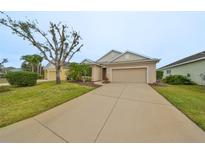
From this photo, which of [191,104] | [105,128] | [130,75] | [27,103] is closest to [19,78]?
[27,103]

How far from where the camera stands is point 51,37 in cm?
1363

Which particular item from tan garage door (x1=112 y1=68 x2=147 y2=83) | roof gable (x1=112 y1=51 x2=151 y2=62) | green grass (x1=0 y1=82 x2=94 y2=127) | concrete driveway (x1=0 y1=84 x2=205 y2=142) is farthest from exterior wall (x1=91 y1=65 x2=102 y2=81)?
concrete driveway (x1=0 y1=84 x2=205 y2=142)

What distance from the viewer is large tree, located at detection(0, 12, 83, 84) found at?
12.8 meters

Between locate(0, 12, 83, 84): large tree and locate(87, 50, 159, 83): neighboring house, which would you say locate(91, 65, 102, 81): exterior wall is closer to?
locate(87, 50, 159, 83): neighboring house

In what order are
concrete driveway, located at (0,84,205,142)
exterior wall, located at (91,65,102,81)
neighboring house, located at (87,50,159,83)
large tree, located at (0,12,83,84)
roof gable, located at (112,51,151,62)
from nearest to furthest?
concrete driveway, located at (0,84,205,142) → large tree, located at (0,12,83,84) → neighboring house, located at (87,50,159,83) → roof gable, located at (112,51,151,62) → exterior wall, located at (91,65,102,81)

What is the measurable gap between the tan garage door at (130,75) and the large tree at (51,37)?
6.24m

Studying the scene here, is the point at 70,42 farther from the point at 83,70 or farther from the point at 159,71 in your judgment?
the point at 159,71

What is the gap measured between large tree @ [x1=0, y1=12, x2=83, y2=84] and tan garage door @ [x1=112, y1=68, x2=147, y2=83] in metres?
6.24

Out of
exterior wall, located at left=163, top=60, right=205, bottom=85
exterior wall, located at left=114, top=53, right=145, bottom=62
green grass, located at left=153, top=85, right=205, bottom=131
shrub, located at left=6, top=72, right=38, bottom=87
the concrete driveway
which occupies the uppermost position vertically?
exterior wall, located at left=114, top=53, right=145, bottom=62

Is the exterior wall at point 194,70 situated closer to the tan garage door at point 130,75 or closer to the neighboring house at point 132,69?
the neighboring house at point 132,69

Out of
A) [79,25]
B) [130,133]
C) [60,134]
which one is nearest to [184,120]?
[130,133]

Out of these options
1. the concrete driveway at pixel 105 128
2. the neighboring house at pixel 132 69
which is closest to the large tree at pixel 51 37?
the neighboring house at pixel 132 69

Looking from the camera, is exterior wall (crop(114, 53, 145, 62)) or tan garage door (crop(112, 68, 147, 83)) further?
exterior wall (crop(114, 53, 145, 62))
